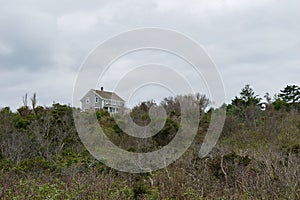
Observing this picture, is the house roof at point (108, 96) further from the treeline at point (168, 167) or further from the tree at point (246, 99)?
the tree at point (246, 99)

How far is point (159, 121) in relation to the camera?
1404 centimetres

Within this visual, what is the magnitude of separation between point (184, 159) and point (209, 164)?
1262 millimetres

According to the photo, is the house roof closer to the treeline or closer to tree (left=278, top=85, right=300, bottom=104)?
the treeline

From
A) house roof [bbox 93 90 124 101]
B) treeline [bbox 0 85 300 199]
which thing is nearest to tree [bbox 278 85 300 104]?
treeline [bbox 0 85 300 199]

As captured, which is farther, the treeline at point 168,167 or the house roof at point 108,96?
the house roof at point 108,96

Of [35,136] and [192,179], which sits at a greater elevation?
[35,136]

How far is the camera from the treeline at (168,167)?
5.62 metres

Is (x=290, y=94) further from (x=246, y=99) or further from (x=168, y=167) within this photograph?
(x=168, y=167)

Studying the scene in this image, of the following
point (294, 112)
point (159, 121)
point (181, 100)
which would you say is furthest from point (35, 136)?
point (294, 112)

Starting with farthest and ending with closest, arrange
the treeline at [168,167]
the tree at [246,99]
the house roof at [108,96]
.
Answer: the tree at [246,99] < the house roof at [108,96] < the treeline at [168,167]

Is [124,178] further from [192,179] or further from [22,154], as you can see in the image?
[22,154]

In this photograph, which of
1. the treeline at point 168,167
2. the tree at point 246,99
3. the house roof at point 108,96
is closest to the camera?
the treeline at point 168,167


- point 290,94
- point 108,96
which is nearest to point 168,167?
point 108,96

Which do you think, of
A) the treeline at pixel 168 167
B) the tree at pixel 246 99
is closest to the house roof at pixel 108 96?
the treeline at pixel 168 167
